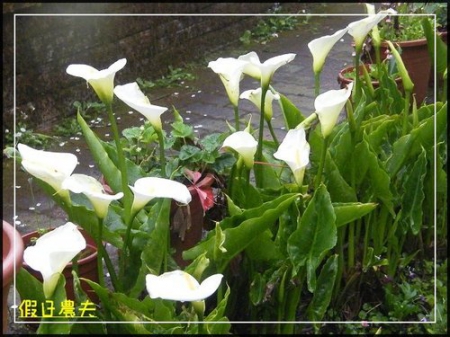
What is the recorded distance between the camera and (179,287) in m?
1.19

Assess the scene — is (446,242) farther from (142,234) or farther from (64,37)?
(64,37)

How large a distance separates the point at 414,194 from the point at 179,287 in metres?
0.90

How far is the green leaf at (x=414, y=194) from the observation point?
1.90 meters

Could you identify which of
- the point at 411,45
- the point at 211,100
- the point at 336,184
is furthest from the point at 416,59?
the point at 336,184

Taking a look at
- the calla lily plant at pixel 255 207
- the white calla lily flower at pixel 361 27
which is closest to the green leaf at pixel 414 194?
the calla lily plant at pixel 255 207

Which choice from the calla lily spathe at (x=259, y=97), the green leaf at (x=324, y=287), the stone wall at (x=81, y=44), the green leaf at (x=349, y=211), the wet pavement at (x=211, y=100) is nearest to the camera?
the green leaf at (x=349, y=211)

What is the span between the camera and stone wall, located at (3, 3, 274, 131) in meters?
3.31

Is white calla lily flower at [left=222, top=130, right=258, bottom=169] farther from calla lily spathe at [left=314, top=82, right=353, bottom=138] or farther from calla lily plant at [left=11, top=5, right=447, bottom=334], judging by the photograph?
calla lily spathe at [left=314, top=82, right=353, bottom=138]

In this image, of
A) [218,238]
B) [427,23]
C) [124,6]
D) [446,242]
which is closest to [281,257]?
[218,238]

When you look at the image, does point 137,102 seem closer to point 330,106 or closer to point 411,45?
point 330,106

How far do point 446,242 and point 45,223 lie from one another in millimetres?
1202

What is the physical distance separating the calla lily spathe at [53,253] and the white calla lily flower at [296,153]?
1.43 feet

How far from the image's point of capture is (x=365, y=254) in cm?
196

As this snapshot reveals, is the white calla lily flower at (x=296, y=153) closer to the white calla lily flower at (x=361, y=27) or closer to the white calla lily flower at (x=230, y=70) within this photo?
the white calla lily flower at (x=230, y=70)
